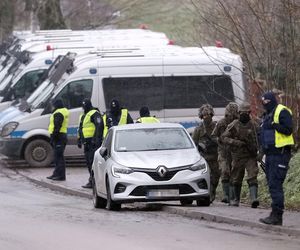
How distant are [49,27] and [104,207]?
28.1 meters

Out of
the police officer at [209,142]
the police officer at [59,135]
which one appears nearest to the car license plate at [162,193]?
the police officer at [209,142]

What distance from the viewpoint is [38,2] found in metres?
44.9

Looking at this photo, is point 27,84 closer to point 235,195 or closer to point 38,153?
point 38,153

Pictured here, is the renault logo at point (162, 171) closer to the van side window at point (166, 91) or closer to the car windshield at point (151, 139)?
the car windshield at point (151, 139)

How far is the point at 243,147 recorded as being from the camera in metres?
17.3

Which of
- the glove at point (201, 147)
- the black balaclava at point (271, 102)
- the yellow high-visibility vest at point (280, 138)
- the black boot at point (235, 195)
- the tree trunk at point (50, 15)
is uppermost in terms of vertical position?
the tree trunk at point (50, 15)

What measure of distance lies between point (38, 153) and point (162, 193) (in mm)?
10210

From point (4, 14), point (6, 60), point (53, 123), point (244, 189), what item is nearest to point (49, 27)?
point (4, 14)

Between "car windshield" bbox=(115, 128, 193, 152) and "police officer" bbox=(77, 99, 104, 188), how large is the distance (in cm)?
367

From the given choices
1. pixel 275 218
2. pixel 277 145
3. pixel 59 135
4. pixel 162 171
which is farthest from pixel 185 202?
pixel 59 135

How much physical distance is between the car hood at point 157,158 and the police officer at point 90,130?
432cm

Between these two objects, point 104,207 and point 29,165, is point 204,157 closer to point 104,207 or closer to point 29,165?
point 104,207

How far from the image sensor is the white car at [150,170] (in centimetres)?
1730

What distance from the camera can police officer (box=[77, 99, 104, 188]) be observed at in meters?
22.2
